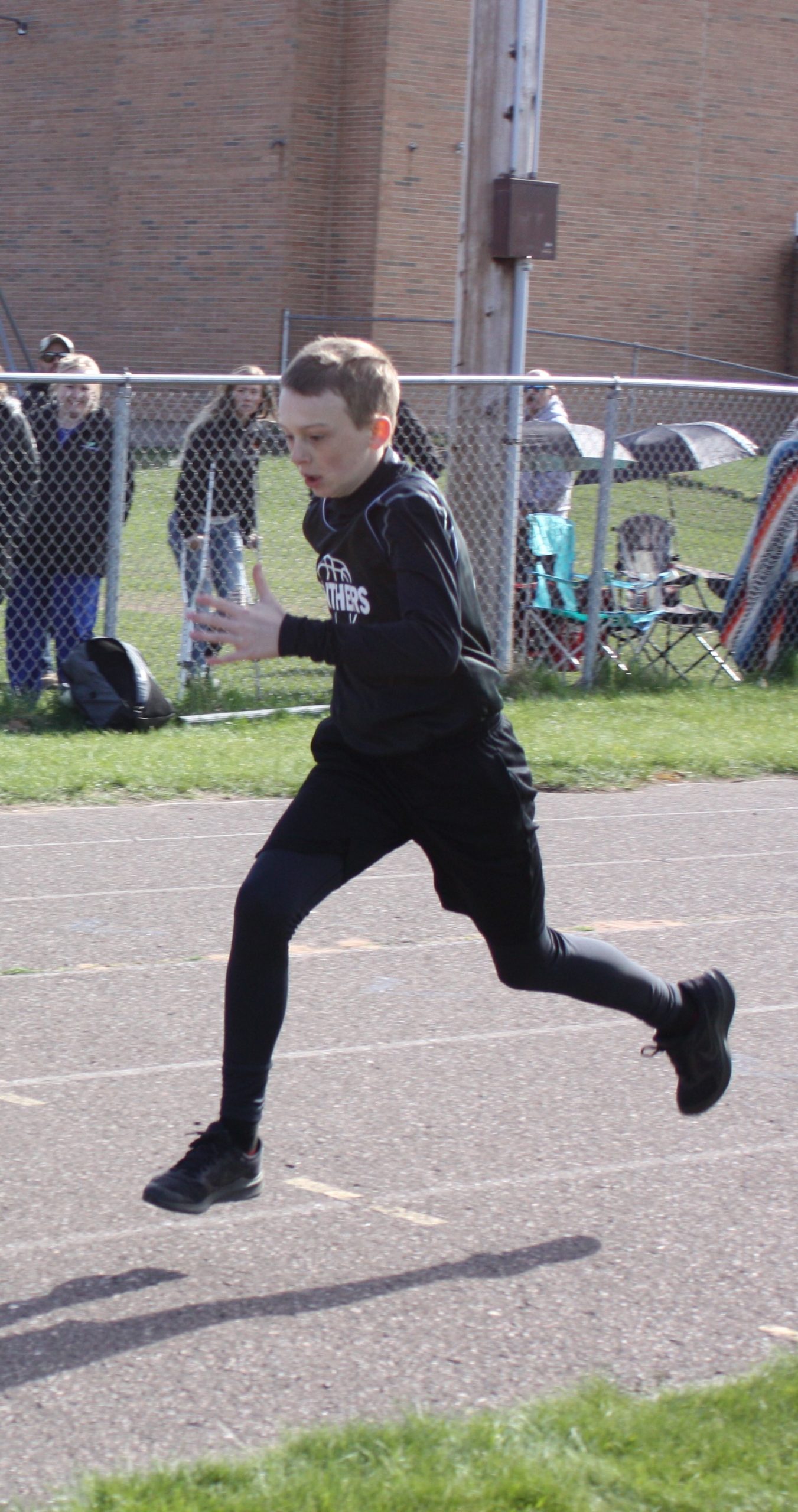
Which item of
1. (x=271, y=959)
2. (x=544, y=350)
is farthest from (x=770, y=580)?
(x=544, y=350)

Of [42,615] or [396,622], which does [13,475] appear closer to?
[42,615]

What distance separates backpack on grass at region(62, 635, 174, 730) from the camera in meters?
9.65

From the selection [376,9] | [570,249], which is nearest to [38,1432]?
[376,9]

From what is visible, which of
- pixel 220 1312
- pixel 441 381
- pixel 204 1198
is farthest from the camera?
pixel 441 381

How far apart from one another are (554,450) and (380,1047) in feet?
25.2

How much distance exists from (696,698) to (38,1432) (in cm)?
917

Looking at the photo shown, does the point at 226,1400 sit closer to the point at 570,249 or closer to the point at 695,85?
the point at 570,249

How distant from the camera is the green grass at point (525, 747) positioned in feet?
28.3

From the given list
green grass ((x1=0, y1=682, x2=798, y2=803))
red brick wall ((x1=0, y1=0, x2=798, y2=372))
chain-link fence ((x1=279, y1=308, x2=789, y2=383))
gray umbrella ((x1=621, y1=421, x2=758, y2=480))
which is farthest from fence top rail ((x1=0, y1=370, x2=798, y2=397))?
red brick wall ((x1=0, y1=0, x2=798, y2=372))

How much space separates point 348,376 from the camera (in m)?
3.61

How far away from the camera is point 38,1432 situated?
3.03 metres

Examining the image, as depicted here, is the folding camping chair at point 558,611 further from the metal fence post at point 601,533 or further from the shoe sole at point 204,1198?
the shoe sole at point 204,1198

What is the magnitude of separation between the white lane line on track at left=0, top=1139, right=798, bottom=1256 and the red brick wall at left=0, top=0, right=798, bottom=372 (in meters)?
26.1

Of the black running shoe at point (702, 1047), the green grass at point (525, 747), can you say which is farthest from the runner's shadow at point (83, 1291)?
the green grass at point (525, 747)
